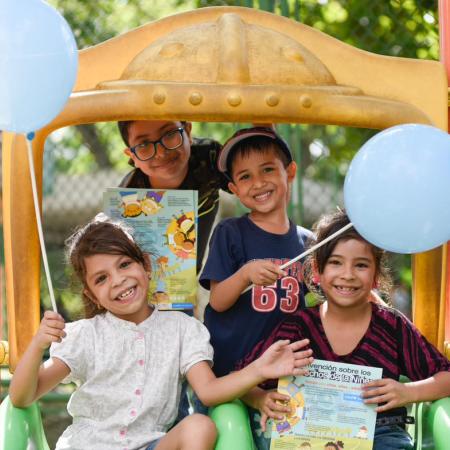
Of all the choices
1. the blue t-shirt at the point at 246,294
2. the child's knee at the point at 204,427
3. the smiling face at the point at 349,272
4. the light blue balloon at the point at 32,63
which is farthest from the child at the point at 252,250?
the light blue balloon at the point at 32,63

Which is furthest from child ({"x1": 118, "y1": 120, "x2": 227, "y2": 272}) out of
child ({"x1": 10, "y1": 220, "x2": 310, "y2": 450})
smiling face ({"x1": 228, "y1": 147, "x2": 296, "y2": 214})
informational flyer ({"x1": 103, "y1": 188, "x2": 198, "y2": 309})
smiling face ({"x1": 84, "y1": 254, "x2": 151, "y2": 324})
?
smiling face ({"x1": 84, "y1": 254, "x2": 151, "y2": 324})

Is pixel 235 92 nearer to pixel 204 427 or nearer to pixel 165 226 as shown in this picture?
pixel 165 226

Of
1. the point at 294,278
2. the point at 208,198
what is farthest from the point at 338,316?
the point at 208,198

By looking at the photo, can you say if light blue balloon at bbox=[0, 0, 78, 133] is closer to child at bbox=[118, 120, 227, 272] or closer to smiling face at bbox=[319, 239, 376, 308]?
child at bbox=[118, 120, 227, 272]

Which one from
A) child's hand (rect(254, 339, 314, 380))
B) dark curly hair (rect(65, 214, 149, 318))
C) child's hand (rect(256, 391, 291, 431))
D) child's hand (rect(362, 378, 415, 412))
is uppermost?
dark curly hair (rect(65, 214, 149, 318))

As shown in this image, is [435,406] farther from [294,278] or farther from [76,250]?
[76,250]

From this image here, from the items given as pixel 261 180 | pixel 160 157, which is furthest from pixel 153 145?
pixel 261 180

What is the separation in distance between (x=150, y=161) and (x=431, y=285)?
3.33 feet

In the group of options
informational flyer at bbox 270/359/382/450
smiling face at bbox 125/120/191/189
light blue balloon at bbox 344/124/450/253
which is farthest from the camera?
smiling face at bbox 125/120/191/189

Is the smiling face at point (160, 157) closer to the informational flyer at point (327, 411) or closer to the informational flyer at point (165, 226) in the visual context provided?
the informational flyer at point (165, 226)

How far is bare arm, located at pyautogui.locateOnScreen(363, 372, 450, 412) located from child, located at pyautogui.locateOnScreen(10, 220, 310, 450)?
22cm

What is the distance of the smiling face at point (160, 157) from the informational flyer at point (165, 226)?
0.49 ft

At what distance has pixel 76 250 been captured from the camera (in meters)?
2.92

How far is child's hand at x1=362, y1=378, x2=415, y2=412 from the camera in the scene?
8.81 feet
